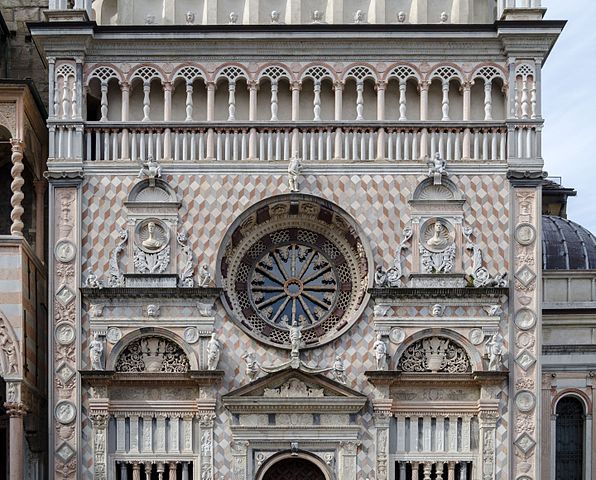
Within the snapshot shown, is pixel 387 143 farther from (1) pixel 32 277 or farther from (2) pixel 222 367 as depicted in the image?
(1) pixel 32 277

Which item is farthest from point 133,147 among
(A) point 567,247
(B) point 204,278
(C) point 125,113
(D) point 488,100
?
(A) point 567,247

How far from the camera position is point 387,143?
98.1 ft

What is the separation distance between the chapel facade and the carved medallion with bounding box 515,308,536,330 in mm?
46

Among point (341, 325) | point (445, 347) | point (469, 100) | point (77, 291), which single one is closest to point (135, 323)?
point (77, 291)

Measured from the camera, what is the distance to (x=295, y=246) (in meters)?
30.3

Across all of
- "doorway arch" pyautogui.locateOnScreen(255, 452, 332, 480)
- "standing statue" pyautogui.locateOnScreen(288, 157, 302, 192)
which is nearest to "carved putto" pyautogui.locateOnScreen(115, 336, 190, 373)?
"doorway arch" pyautogui.locateOnScreen(255, 452, 332, 480)

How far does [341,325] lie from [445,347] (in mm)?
2203

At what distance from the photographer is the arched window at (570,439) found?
33438mm

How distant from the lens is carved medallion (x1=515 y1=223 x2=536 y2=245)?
29406 millimetres

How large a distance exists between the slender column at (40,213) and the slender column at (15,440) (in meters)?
4.23

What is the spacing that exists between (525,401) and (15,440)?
1028 centimetres

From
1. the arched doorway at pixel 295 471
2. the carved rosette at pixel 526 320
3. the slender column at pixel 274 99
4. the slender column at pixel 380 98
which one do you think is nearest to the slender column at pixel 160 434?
the arched doorway at pixel 295 471

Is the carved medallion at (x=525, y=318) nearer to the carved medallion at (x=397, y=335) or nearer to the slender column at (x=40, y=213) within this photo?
the carved medallion at (x=397, y=335)

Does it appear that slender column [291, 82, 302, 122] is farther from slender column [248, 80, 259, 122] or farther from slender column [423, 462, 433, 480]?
slender column [423, 462, 433, 480]
